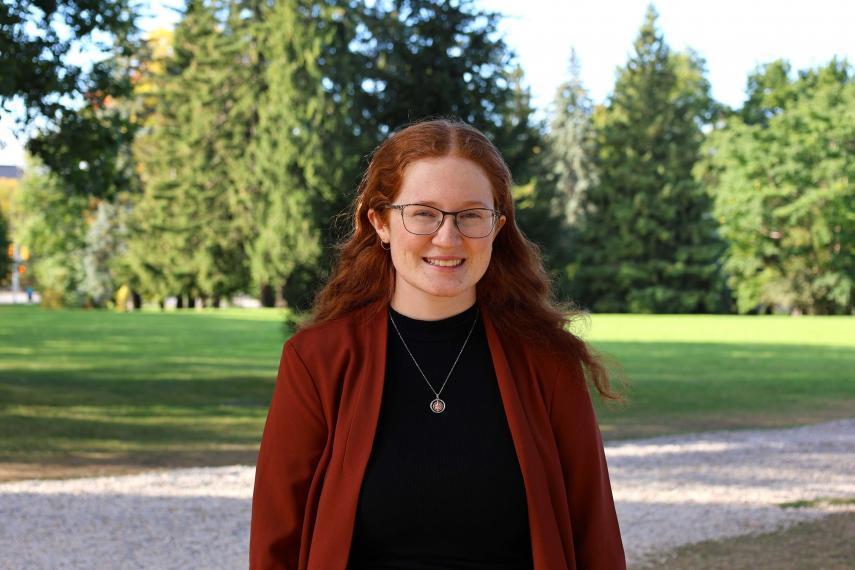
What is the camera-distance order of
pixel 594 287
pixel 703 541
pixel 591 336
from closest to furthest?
pixel 703 541 < pixel 591 336 < pixel 594 287

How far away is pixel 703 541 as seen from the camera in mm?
6910

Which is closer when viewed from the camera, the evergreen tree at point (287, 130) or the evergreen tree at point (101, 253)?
the evergreen tree at point (287, 130)

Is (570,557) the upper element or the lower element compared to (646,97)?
lower

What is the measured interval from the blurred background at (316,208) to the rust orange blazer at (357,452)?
4.01 metres

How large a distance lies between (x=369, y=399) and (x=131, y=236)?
51.1 m

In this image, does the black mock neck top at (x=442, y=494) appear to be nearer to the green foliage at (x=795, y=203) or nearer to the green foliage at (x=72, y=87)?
the green foliage at (x=72, y=87)

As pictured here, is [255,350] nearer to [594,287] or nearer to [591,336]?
[591,336]

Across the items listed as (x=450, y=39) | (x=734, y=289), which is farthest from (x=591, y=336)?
(x=734, y=289)

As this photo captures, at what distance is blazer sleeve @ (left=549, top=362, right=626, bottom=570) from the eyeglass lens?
37 cm

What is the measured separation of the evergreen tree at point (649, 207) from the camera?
5344 centimetres

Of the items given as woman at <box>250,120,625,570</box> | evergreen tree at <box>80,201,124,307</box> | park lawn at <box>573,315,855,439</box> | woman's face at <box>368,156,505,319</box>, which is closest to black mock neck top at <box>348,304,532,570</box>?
woman at <box>250,120,625,570</box>

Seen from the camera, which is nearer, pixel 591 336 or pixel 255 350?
pixel 255 350

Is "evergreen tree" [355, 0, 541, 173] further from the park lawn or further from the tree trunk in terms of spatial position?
the tree trunk

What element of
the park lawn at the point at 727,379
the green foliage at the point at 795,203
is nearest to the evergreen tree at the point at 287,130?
the park lawn at the point at 727,379
